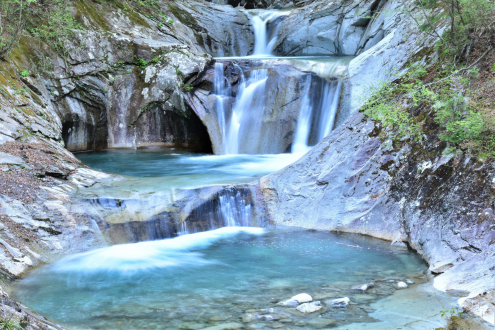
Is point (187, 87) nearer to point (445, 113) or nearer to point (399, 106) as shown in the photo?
point (399, 106)

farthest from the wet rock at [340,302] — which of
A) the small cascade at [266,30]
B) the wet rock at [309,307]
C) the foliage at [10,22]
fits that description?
the small cascade at [266,30]

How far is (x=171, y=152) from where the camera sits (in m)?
13.5

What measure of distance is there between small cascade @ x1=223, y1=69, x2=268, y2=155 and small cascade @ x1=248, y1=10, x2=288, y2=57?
5453 millimetres

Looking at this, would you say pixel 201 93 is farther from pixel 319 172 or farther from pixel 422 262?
pixel 422 262

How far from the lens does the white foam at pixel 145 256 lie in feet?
18.9

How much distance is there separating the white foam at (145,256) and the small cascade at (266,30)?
512 inches

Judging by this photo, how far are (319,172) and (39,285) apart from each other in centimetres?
486

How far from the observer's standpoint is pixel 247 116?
13.2 metres

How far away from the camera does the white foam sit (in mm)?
5754

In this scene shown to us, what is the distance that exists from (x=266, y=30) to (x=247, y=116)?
7311mm

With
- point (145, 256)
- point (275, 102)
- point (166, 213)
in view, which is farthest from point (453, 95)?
point (275, 102)

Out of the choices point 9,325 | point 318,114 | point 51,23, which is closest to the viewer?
point 9,325

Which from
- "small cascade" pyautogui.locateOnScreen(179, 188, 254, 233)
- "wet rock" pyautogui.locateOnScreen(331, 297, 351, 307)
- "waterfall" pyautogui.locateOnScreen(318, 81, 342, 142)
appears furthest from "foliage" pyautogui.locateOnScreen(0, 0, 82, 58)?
"wet rock" pyautogui.locateOnScreen(331, 297, 351, 307)

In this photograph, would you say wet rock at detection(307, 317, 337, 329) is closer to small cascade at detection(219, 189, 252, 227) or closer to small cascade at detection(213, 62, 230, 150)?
small cascade at detection(219, 189, 252, 227)
